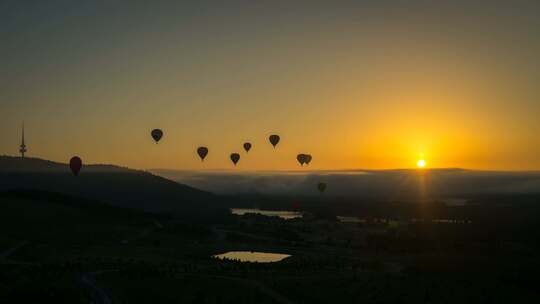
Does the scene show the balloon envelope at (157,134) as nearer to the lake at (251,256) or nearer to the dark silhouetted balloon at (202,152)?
the dark silhouetted balloon at (202,152)

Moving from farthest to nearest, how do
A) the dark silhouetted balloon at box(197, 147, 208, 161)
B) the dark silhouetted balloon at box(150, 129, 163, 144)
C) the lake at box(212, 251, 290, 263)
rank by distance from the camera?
the dark silhouetted balloon at box(197, 147, 208, 161), the dark silhouetted balloon at box(150, 129, 163, 144), the lake at box(212, 251, 290, 263)

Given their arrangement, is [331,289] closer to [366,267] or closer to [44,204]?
[366,267]

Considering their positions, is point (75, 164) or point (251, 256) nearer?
point (251, 256)

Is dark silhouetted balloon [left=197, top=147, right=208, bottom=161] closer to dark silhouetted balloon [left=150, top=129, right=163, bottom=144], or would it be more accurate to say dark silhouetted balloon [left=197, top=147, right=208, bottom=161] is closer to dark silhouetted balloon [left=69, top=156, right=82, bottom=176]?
dark silhouetted balloon [left=150, top=129, right=163, bottom=144]

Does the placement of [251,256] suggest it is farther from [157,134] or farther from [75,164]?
[75,164]

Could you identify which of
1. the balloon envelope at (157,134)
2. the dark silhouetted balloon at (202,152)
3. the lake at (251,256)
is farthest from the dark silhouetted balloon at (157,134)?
the lake at (251,256)

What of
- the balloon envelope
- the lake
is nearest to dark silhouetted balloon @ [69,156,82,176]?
the balloon envelope

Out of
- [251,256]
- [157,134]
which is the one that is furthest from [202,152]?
[251,256]

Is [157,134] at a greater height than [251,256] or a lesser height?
greater

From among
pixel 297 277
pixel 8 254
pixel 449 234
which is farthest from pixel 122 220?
pixel 297 277

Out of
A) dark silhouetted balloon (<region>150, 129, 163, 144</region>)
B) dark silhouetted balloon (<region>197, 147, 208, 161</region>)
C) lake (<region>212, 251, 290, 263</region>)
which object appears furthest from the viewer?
dark silhouetted balloon (<region>197, 147, 208, 161</region>)

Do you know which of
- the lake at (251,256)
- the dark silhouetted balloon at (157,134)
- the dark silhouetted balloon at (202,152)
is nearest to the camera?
the lake at (251,256)

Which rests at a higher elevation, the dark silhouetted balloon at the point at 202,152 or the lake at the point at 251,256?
the dark silhouetted balloon at the point at 202,152
